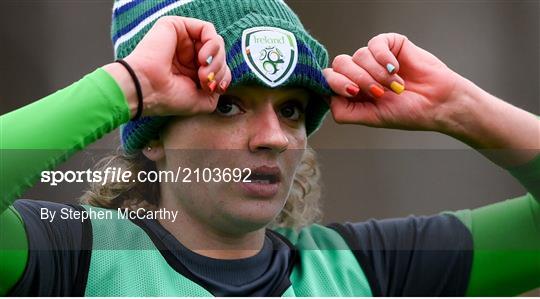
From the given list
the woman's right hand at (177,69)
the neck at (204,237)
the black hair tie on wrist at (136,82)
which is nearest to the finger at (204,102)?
the woman's right hand at (177,69)

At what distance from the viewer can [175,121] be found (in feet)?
5.21

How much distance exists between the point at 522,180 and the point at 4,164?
3.10 feet

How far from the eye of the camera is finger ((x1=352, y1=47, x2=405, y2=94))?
154 cm

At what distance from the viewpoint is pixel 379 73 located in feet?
5.04

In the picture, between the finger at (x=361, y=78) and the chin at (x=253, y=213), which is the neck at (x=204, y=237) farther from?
the finger at (x=361, y=78)

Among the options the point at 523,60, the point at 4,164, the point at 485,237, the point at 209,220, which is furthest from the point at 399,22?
the point at 4,164

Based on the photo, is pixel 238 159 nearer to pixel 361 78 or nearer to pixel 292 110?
pixel 292 110

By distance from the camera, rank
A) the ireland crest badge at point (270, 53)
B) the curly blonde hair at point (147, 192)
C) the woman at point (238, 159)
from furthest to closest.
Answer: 1. the curly blonde hair at point (147, 192)
2. the ireland crest badge at point (270, 53)
3. the woman at point (238, 159)

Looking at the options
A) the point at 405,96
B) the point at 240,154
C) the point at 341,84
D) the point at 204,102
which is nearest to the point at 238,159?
A: the point at 240,154

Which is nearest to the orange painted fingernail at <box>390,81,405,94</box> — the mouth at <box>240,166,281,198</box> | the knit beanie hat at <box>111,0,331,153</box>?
the knit beanie hat at <box>111,0,331,153</box>

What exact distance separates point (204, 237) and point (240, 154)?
180 mm

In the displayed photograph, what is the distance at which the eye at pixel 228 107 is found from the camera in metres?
1.55

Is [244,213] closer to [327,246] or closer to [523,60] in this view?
[327,246]

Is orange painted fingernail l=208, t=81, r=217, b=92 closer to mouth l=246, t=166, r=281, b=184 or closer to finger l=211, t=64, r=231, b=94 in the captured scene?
finger l=211, t=64, r=231, b=94
